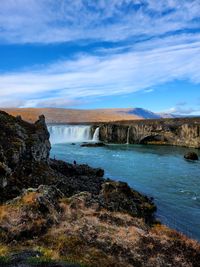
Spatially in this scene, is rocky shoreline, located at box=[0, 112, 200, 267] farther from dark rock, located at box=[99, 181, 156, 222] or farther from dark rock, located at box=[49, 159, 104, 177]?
dark rock, located at box=[49, 159, 104, 177]

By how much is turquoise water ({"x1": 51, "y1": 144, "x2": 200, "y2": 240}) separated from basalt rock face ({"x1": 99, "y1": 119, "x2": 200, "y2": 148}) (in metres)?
26.6

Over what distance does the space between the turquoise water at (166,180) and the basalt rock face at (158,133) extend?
87.2 feet

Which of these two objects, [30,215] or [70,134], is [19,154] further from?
[70,134]

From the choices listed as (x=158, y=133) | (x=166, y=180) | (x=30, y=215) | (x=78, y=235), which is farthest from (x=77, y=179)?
(x=158, y=133)

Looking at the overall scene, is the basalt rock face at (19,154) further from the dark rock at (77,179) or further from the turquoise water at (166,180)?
the turquoise water at (166,180)

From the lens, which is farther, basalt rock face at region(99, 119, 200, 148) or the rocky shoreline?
basalt rock face at region(99, 119, 200, 148)

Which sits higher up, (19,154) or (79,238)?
(19,154)

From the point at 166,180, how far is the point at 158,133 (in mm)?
57568

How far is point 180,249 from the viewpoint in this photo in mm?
17734

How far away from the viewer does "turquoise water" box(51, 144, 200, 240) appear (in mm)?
28922

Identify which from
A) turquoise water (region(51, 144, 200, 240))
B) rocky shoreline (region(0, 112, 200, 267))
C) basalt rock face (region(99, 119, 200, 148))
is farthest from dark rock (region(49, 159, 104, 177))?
basalt rock face (region(99, 119, 200, 148))

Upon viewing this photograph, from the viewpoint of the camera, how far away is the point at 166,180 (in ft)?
143

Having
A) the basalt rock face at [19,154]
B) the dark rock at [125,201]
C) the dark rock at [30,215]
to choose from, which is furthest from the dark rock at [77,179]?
the dark rock at [30,215]

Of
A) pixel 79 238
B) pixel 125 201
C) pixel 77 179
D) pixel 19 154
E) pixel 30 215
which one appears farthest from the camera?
pixel 77 179
